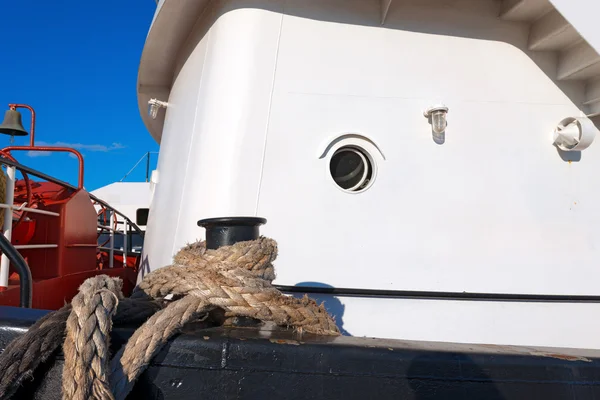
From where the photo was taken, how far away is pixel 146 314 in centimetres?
126

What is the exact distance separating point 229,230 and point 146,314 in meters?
0.40

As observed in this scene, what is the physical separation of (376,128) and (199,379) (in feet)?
6.97

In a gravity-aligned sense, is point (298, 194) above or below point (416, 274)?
above

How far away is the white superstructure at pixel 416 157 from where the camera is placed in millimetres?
2654

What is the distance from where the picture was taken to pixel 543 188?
294 cm

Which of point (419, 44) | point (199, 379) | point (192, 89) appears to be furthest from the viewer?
point (192, 89)

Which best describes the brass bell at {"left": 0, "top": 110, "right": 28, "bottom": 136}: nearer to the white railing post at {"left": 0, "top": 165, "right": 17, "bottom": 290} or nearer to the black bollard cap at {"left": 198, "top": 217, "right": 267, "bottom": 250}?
the white railing post at {"left": 0, "top": 165, "right": 17, "bottom": 290}

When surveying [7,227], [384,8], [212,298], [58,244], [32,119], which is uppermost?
[384,8]

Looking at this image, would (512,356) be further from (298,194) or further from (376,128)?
(376,128)

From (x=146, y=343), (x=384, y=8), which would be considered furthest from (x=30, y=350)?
(x=384, y=8)

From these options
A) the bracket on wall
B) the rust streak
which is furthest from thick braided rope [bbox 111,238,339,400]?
the bracket on wall

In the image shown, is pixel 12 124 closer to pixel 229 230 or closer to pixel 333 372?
pixel 229 230

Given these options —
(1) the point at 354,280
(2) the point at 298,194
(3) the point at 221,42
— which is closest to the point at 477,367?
(1) the point at 354,280

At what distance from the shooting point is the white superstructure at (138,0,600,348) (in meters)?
2.65
